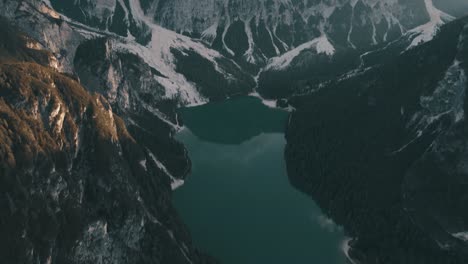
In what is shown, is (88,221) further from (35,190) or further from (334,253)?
(334,253)

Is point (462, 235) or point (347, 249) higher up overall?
point (462, 235)

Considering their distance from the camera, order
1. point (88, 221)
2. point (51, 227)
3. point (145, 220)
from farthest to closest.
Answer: point (145, 220) → point (88, 221) → point (51, 227)

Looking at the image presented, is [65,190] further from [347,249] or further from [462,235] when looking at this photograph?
[462,235]

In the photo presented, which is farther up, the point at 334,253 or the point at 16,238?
the point at 16,238

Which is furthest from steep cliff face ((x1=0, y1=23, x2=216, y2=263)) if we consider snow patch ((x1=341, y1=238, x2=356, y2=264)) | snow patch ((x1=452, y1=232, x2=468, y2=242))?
A: snow patch ((x1=452, y1=232, x2=468, y2=242))

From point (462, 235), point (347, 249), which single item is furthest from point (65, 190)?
point (462, 235)

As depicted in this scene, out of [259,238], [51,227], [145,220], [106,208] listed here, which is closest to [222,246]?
[259,238]

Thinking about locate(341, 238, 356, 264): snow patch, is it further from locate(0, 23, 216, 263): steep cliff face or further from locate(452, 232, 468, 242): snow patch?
locate(0, 23, 216, 263): steep cliff face

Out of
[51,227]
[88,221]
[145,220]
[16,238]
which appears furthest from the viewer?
[145,220]

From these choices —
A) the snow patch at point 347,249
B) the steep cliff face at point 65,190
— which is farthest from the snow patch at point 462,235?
the steep cliff face at point 65,190
